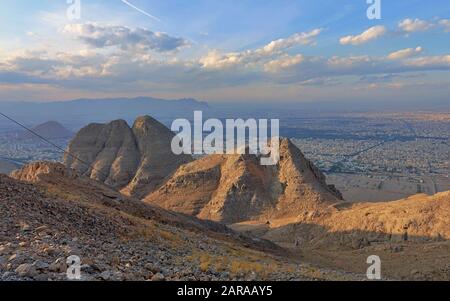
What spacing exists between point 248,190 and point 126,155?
72.2ft

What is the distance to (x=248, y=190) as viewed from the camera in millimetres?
44906

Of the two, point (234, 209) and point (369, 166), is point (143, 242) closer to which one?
point (234, 209)

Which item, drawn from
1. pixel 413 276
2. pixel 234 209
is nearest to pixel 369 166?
pixel 234 209

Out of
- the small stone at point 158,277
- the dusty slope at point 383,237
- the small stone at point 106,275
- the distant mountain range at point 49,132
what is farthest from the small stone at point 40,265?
the distant mountain range at point 49,132

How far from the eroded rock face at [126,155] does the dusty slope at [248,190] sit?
7.03 metres

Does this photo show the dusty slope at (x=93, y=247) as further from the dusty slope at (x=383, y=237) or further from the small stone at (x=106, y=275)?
the dusty slope at (x=383, y=237)

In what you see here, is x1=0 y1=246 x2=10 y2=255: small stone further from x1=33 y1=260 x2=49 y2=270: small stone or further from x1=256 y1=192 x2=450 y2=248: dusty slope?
x1=256 y1=192 x2=450 y2=248: dusty slope

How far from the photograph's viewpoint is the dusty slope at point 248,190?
4244 cm

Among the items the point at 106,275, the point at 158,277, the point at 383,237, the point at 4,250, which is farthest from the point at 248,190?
the point at 106,275

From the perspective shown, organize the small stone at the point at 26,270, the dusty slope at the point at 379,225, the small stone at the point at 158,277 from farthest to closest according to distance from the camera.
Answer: the dusty slope at the point at 379,225
the small stone at the point at 158,277
the small stone at the point at 26,270

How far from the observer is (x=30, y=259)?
8477 mm

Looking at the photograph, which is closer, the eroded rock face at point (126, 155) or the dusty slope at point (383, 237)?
the dusty slope at point (383, 237)

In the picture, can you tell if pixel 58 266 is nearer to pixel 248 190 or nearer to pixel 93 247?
pixel 93 247

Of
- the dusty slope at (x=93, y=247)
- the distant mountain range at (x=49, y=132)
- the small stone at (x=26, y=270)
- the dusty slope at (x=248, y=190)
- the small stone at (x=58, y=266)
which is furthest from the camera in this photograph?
the distant mountain range at (x=49, y=132)
